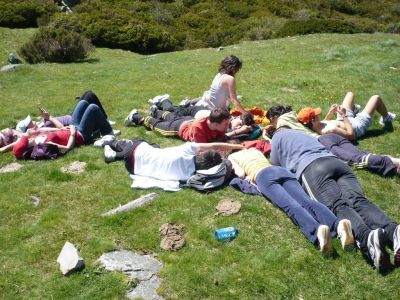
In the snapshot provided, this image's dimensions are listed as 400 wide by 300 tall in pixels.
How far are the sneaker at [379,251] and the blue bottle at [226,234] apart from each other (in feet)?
6.58

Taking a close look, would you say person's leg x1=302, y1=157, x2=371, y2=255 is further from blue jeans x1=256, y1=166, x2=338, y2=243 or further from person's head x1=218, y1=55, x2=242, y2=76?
person's head x1=218, y1=55, x2=242, y2=76

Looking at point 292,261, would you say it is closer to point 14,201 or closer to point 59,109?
point 14,201

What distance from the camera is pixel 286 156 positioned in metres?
7.68

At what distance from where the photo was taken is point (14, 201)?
815 cm

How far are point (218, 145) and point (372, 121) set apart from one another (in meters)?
4.68

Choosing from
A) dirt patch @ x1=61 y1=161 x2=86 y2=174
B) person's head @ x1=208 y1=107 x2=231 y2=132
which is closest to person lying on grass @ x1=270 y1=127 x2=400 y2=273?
person's head @ x1=208 y1=107 x2=231 y2=132

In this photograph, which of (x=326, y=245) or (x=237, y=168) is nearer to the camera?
(x=326, y=245)

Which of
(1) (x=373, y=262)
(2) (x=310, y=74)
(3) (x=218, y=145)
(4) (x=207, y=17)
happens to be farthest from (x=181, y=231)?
(4) (x=207, y=17)

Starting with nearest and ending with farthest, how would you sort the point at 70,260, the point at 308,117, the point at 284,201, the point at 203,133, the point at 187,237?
the point at 70,260 → the point at 187,237 → the point at 284,201 → the point at 308,117 → the point at 203,133

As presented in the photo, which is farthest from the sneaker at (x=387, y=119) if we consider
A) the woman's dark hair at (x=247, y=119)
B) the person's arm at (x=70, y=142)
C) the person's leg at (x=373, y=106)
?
the person's arm at (x=70, y=142)

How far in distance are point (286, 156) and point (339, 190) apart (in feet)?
4.28

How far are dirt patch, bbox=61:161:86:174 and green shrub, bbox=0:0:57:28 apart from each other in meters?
27.6

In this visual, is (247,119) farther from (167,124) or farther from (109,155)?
(109,155)

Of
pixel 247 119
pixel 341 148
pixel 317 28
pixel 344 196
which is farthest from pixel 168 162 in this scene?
pixel 317 28
